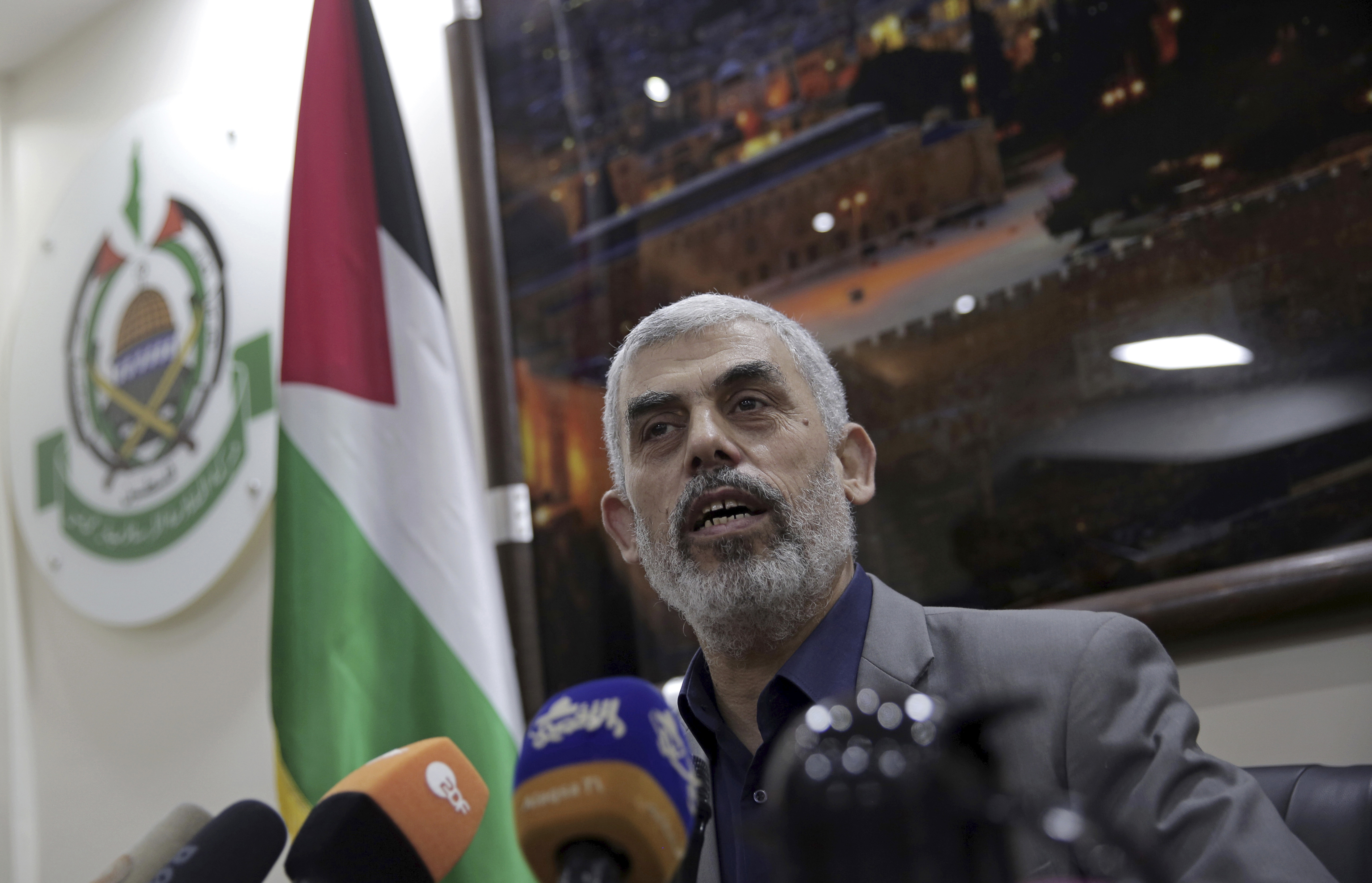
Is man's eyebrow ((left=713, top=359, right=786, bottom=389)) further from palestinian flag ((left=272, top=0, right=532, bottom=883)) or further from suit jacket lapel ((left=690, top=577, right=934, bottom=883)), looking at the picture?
palestinian flag ((left=272, top=0, right=532, bottom=883))

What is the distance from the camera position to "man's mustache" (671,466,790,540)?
151cm

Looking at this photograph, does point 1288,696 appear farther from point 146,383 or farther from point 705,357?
point 146,383

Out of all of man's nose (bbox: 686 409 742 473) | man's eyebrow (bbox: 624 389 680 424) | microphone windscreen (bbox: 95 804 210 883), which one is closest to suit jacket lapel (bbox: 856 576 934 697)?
man's nose (bbox: 686 409 742 473)

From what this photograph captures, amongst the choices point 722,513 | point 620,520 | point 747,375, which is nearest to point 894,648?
point 722,513

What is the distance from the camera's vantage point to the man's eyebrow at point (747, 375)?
1.58 meters

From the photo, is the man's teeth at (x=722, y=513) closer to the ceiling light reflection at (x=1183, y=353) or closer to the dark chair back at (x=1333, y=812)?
the dark chair back at (x=1333, y=812)

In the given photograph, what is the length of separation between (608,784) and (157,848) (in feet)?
2.37

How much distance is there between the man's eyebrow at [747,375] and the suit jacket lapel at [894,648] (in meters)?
0.34

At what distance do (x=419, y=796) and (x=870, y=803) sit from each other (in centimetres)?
49

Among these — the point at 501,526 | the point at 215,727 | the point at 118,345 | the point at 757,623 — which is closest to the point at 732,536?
the point at 757,623

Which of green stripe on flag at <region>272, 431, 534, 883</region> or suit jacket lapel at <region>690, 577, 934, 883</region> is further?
green stripe on flag at <region>272, 431, 534, 883</region>

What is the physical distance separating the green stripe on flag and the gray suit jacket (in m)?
Answer: 0.92

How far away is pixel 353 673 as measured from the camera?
2.32 m

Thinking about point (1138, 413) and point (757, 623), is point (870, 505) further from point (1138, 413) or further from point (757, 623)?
point (757, 623)
